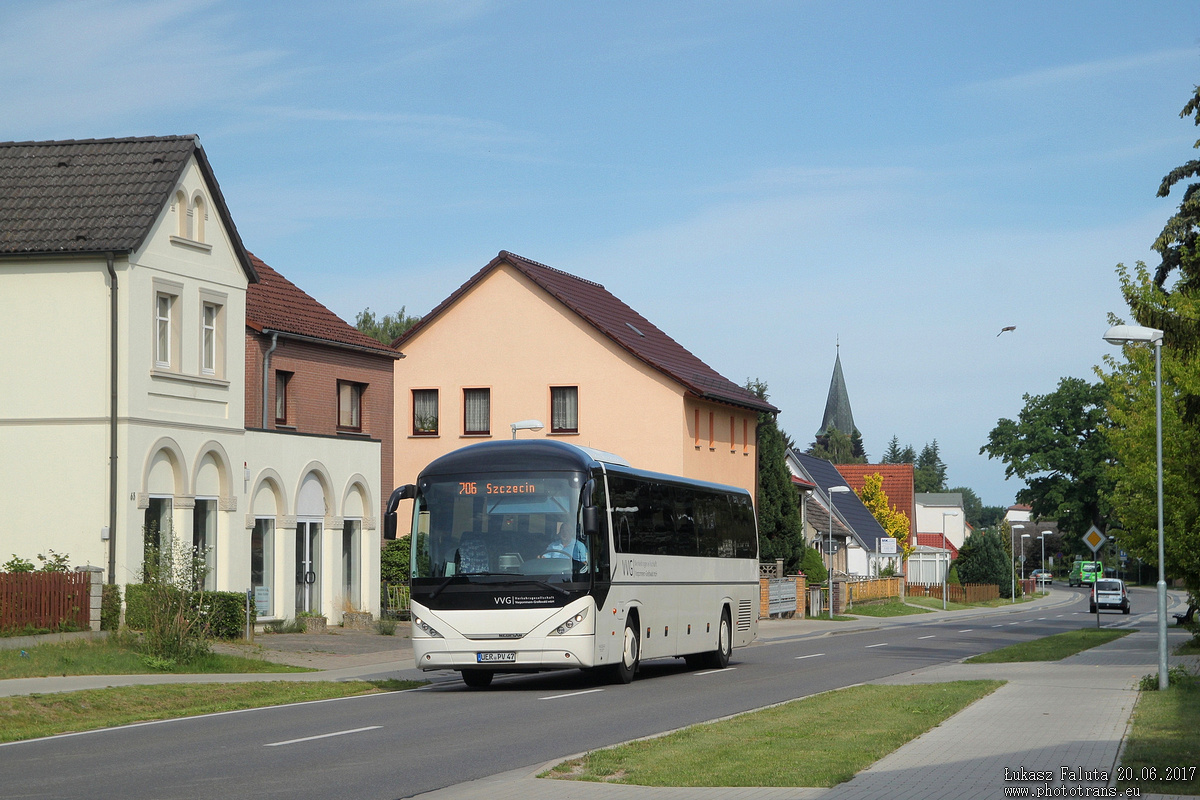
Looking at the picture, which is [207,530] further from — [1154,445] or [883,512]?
[883,512]

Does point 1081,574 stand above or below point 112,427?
below

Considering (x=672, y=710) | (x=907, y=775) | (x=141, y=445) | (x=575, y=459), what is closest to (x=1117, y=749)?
(x=907, y=775)

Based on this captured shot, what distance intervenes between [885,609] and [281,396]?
33.7 m

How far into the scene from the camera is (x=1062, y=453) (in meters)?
102

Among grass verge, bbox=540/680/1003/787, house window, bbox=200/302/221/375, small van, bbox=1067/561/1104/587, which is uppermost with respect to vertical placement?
house window, bbox=200/302/221/375

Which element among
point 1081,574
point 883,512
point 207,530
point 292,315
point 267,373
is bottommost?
point 1081,574

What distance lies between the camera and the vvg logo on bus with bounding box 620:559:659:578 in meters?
21.7

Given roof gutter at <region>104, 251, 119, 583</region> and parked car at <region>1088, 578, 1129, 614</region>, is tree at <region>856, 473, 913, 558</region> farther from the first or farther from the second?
roof gutter at <region>104, 251, 119, 583</region>

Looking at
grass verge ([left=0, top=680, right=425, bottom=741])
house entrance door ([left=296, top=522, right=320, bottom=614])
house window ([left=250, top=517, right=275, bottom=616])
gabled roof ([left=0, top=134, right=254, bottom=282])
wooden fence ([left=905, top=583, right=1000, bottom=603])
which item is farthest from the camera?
wooden fence ([left=905, top=583, right=1000, bottom=603])

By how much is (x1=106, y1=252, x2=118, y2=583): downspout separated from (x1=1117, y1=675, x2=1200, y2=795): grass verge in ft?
60.3

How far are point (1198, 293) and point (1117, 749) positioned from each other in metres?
15.6

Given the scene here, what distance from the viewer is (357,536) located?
3691 centimetres

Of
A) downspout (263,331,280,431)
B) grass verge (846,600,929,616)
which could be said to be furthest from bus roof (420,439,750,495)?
grass verge (846,600,929,616)

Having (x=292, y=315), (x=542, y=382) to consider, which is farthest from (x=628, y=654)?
(x=542, y=382)
